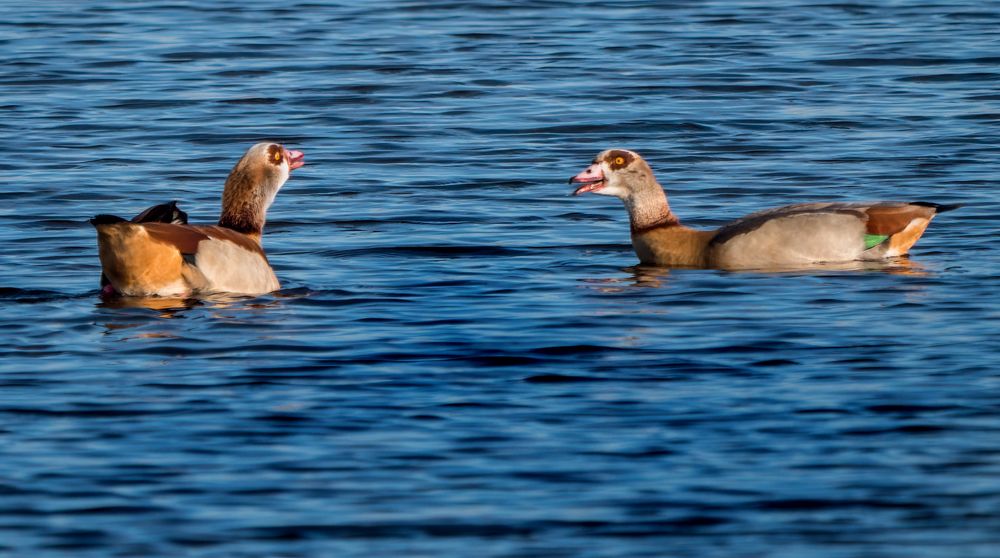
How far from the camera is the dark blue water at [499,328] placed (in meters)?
8.59

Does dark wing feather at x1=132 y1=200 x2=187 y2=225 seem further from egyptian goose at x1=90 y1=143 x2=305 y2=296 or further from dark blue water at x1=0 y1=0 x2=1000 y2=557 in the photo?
dark blue water at x1=0 y1=0 x2=1000 y2=557

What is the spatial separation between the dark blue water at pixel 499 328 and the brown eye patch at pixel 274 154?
90 centimetres

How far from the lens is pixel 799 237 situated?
15031mm

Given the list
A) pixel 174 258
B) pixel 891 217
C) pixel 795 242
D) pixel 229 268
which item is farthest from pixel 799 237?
pixel 174 258

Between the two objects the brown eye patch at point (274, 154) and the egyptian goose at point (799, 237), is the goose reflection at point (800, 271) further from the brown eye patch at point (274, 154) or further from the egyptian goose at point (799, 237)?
the brown eye patch at point (274, 154)

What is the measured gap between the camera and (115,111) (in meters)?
24.0

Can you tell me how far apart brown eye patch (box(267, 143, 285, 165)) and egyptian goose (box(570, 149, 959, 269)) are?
2.94m

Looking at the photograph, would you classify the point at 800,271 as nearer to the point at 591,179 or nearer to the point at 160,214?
the point at 591,179

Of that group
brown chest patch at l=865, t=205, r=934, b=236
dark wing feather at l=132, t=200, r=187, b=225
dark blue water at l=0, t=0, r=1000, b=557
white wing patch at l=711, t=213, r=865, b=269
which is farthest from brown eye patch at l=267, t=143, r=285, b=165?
brown chest patch at l=865, t=205, r=934, b=236

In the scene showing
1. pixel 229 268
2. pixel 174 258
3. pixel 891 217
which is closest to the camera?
pixel 174 258

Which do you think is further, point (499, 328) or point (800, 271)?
point (800, 271)

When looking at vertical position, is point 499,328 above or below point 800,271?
above

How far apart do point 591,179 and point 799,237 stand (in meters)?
1.96

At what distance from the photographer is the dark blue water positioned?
8594 mm
